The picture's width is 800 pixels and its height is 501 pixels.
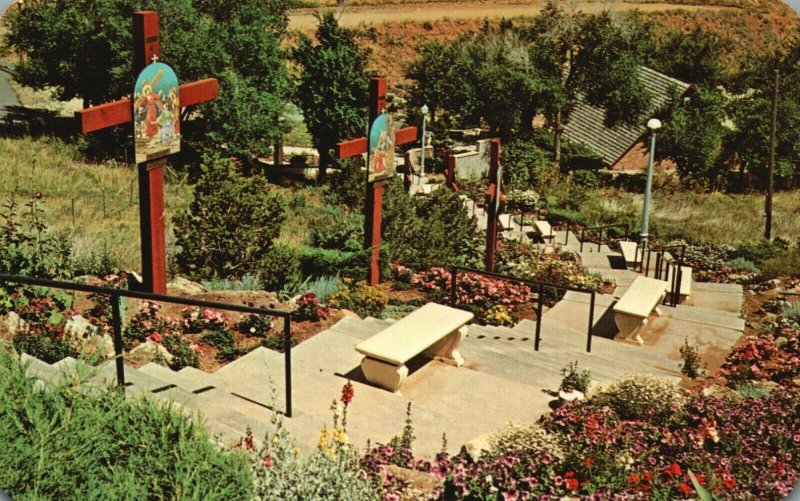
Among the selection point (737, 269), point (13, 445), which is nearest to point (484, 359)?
point (13, 445)

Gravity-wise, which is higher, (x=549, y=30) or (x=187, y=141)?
(x=549, y=30)

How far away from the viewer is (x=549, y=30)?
73.8 feet

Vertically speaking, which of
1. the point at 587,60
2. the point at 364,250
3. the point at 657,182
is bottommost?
the point at 657,182

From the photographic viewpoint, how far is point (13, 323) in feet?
21.2

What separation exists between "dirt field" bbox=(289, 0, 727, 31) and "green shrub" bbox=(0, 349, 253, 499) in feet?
36.6

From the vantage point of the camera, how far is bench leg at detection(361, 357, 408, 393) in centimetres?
617

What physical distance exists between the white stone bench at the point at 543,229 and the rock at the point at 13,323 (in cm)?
1074

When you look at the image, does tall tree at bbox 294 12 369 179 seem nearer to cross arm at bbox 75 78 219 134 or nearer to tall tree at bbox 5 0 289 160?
tall tree at bbox 5 0 289 160

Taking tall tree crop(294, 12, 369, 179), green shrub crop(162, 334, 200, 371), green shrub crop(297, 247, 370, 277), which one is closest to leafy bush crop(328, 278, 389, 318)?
green shrub crop(297, 247, 370, 277)

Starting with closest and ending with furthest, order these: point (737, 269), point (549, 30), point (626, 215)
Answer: point (737, 269), point (626, 215), point (549, 30)

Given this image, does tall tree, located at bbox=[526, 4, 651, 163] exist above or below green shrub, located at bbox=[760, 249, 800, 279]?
above

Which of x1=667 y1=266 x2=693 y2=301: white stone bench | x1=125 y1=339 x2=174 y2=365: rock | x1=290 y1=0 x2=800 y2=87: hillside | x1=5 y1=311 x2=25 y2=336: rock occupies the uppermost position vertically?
x1=290 y1=0 x2=800 y2=87: hillside

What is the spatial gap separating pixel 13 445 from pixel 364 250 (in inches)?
232

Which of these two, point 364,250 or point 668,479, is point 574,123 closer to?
point 364,250
